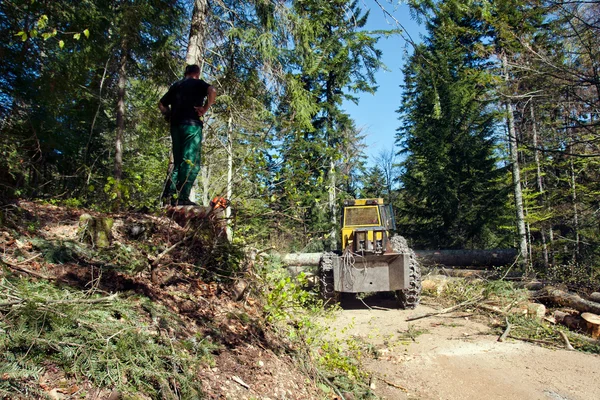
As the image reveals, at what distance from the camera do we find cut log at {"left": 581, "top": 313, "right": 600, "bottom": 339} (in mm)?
7191

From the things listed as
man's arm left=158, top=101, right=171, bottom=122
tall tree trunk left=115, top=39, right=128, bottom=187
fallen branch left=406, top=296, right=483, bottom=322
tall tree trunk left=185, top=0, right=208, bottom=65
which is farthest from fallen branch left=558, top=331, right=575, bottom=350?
tall tree trunk left=115, top=39, right=128, bottom=187

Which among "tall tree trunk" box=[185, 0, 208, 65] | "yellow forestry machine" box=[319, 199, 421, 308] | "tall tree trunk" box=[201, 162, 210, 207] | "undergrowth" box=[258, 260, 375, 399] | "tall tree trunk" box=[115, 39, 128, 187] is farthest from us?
"tall tree trunk" box=[201, 162, 210, 207]

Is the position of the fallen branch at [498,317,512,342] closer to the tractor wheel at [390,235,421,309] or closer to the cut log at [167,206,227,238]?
the tractor wheel at [390,235,421,309]

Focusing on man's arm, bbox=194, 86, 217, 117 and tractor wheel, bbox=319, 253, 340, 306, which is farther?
tractor wheel, bbox=319, 253, 340, 306

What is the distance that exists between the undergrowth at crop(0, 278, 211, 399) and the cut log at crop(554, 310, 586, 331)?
7.84 m

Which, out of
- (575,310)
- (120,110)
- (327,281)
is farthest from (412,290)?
(120,110)

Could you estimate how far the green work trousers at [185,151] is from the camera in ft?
14.4

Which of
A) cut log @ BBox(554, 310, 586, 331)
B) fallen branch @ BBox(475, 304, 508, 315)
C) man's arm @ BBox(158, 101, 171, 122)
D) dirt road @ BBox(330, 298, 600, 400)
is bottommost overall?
dirt road @ BBox(330, 298, 600, 400)

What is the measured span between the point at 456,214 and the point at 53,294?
62.0 ft

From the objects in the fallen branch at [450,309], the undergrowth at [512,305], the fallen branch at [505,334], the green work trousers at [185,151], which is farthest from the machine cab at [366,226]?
the green work trousers at [185,151]

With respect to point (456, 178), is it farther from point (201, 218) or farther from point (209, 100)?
point (201, 218)

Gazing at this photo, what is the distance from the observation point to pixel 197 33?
21.6ft

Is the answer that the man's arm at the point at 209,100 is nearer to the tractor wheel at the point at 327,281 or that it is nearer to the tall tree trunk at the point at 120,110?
the tall tree trunk at the point at 120,110

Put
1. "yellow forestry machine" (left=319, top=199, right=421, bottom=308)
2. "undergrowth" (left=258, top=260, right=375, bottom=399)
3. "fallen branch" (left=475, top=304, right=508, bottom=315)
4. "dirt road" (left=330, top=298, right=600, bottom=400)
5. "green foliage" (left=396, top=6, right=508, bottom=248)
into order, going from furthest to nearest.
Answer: "green foliage" (left=396, top=6, right=508, bottom=248) → "yellow forestry machine" (left=319, top=199, right=421, bottom=308) → "fallen branch" (left=475, top=304, right=508, bottom=315) → "dirt road" (left=330, top=298, right=600, bottom=400) → "undergrowth" (left=258, top=260, right=375, bottom=399)
